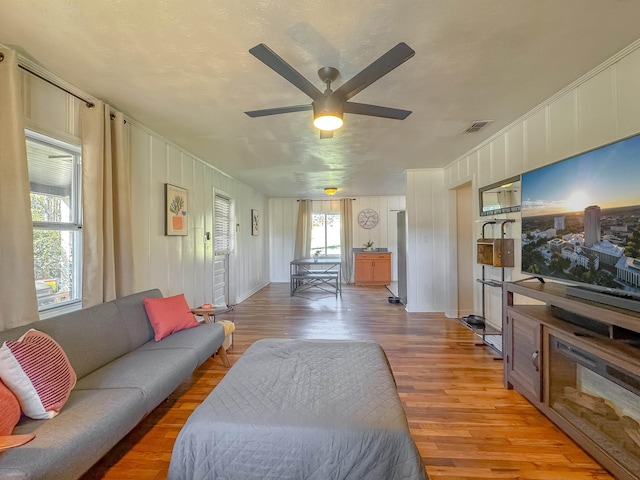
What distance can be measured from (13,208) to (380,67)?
2262mm

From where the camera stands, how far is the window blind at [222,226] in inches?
187

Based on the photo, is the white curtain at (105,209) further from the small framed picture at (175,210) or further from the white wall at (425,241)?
the white wall at (425,241)

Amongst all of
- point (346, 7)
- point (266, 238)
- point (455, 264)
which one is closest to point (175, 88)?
point (346, 7)

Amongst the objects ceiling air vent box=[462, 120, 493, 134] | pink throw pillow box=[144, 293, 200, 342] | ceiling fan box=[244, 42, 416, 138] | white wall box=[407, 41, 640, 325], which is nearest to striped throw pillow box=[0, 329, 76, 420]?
pink throw pillow box=[144, 293, 200, 342]

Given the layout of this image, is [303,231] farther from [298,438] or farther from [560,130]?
[298,438]

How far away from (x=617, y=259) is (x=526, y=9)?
55.9 inches

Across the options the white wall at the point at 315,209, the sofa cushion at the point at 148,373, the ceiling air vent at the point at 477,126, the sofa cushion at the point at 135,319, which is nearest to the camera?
the sofa cushion at the point at 148,373

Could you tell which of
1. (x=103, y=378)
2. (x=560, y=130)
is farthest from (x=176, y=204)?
(x=560, y=130)

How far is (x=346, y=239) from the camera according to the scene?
25.5ft

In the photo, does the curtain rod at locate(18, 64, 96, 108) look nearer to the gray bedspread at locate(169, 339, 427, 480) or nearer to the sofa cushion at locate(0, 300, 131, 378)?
the sofa cushion at locate(0, 300, 131, 378)

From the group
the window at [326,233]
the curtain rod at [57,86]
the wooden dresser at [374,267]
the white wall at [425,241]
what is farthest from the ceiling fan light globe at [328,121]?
the window at [326,233]

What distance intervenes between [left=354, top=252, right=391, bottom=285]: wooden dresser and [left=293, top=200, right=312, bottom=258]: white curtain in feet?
4.83

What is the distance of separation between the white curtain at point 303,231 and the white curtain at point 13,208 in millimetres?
6219

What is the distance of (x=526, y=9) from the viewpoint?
1.40 m
